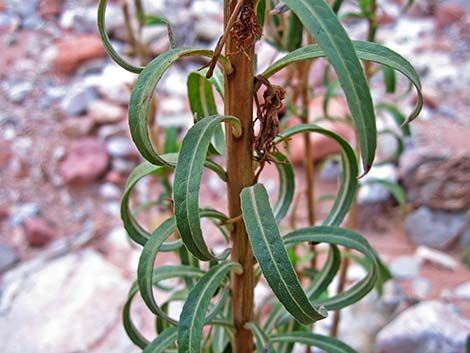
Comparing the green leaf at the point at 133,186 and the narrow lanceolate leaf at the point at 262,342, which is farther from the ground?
the green leaf at the point at 133,186

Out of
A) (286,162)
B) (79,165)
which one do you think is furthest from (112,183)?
(286,162)

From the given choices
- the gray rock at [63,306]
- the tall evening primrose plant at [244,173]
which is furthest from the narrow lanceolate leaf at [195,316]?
the gray rock at [63,306]

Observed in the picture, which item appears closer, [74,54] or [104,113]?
[104,113]

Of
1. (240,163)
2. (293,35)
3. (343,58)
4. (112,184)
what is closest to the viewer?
(343,58)

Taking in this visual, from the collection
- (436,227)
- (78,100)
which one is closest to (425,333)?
(436,227)

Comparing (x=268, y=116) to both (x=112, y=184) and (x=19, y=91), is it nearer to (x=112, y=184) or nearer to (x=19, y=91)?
(x=112, y=184)

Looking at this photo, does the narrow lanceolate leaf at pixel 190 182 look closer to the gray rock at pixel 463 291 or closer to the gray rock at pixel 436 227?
the gray rock at pixel 463 291

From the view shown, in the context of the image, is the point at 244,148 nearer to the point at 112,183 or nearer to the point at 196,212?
the point at 196,212
